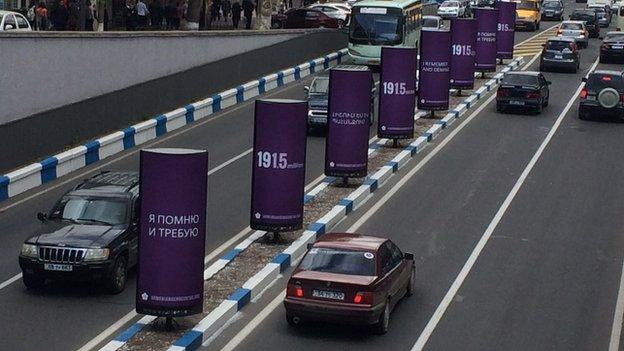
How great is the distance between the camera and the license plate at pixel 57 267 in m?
19.3

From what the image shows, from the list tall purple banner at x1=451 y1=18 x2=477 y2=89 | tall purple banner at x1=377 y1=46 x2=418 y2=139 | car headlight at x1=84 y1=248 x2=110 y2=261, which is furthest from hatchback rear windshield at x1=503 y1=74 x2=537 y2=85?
car headlight at x1=84 y1=248 x2=110 y2=261

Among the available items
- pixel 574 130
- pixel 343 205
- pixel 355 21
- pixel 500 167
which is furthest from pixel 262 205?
pixel 355 21

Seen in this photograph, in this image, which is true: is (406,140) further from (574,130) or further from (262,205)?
(262,205)

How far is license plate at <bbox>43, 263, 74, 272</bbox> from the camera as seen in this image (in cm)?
1928

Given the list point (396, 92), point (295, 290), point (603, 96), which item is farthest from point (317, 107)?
point (295, 290)

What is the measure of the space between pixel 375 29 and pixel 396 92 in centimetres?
1648

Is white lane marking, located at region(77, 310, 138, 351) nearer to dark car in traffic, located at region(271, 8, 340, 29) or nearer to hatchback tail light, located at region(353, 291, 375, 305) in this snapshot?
hatchback tail light, located at region(353, 291, 375, 305)

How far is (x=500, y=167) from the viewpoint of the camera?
102 ft

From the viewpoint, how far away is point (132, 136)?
107ft

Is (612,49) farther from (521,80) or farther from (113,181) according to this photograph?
(113,181)

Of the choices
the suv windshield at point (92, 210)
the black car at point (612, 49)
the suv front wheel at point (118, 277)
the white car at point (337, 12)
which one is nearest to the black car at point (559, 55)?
the black car at point (612, 49)

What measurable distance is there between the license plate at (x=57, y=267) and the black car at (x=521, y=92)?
22465 mm

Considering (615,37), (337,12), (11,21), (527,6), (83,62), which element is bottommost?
(83,62)

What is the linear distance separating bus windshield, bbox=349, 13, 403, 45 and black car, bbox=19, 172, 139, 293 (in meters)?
27.1
